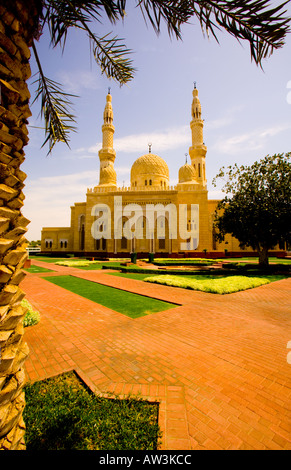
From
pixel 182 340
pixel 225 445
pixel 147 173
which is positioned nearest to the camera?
pixel 225 445

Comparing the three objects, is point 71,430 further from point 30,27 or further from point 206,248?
point 206,248

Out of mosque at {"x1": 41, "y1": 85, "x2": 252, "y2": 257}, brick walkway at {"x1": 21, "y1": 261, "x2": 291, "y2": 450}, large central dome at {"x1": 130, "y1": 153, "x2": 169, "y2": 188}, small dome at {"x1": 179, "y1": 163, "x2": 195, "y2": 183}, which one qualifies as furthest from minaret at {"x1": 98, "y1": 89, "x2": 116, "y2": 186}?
brick walkway at {"x1": 21, "y1": 261, "x2": 291, "y2": 450}

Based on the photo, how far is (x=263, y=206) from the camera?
1545 cm

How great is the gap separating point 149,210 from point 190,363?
28042 millimetres

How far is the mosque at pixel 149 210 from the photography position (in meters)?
31.2

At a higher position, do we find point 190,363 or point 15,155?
point 15,155

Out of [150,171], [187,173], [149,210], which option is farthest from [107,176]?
[187,173]

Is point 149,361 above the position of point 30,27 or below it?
below

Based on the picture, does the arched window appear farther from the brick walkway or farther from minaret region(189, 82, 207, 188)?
the brick walkway

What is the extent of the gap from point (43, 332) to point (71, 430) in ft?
10.3

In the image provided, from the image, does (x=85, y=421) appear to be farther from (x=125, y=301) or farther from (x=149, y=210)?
(x=149, y=210)

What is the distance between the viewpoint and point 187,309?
667 cm
